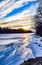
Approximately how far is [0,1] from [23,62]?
82 cm

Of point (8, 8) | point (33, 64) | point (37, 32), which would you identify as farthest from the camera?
point (8, 8)

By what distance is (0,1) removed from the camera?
2.38m

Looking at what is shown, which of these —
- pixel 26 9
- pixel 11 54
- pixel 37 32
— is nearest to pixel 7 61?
pixel 11 54

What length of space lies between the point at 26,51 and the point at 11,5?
612mm

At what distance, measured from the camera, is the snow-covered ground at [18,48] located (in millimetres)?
2020

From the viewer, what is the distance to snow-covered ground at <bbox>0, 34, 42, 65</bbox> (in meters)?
2.02

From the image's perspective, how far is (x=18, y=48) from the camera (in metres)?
2.09

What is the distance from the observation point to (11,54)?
2055 millimetres

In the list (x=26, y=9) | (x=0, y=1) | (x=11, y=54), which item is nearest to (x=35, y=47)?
(x=11, y=54)

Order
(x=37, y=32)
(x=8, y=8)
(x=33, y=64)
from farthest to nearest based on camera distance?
(x=8, y=8), (x=37, y=32), (x=33, y=64)

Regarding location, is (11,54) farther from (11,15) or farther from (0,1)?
(0,1)

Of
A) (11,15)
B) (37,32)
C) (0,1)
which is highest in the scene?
(0,1)

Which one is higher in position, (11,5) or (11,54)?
(11,5)

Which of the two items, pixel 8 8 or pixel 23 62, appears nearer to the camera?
pixel 23 62
